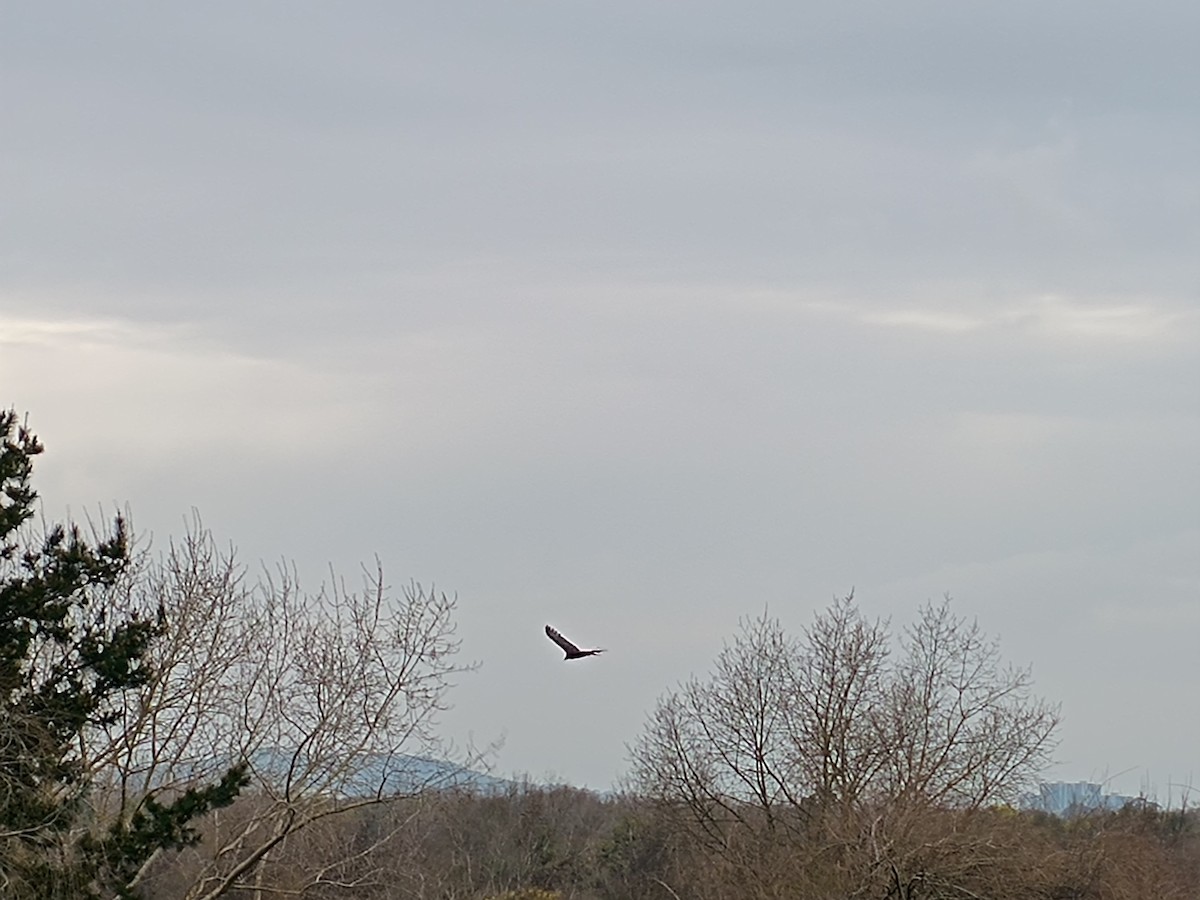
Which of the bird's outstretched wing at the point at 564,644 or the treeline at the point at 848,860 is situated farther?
the treeline at the point at 848,860

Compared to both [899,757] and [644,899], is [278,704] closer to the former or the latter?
[899,757]

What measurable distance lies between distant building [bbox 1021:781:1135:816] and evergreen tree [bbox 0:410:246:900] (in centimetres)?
2016

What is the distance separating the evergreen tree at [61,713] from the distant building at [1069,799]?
2016cm

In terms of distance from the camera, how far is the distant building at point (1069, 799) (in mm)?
35469

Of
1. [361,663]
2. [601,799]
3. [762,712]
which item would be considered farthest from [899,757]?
[601,799]

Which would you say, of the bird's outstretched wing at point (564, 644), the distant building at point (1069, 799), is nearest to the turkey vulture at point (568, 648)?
the bird's outstretched wing at point (564, 644)

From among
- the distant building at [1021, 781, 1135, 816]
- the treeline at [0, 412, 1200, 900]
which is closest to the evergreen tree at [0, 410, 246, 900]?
the treeline at [0, 412, 1200, 900]

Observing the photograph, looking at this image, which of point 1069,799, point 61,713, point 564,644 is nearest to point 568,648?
point 564,644

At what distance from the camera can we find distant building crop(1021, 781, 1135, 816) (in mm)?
35469

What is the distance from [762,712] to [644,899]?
1279cm

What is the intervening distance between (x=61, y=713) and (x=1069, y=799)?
24.3 m

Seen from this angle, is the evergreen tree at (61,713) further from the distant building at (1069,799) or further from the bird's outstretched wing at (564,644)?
the distant building at (1069,799)

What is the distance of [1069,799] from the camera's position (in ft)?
121

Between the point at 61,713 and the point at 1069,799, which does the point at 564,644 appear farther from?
the point at 1069,799
